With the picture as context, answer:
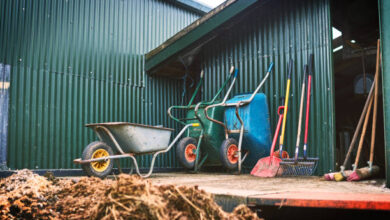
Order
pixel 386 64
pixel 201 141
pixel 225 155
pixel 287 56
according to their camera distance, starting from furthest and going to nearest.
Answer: pixel 201 141 → pixel 287 56 → pixel 225 155 → pixel 386 64

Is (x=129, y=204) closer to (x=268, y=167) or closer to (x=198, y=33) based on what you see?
(x=268, y=167)

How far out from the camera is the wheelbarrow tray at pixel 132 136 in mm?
4430

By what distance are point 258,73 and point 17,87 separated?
3.65 metres

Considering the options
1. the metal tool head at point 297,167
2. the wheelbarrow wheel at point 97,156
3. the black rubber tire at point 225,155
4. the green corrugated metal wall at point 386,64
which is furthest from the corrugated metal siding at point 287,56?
the wheelbarrow wheel at point 97,156

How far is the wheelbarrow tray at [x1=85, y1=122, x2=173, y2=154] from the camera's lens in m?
4.43

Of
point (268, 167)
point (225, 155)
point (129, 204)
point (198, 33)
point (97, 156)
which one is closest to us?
point (129, 204)

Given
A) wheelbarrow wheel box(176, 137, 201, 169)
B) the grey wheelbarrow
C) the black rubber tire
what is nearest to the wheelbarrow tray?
the grey wheelbarrow

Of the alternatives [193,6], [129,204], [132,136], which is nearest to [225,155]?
[132,136]

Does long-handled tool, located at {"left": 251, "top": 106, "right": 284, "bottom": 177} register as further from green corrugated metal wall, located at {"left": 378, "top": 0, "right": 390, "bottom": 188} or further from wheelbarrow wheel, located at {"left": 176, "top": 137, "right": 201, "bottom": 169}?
green corrugated metal wall, located at {"left": 378, "top": 0, "right": 390, "bottom": 188}

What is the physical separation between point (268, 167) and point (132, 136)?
1820 millimetres

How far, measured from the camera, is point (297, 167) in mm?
4625

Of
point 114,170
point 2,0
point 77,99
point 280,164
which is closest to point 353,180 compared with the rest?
point 280,164

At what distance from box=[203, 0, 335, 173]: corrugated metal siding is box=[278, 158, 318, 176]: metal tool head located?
51 centimetres

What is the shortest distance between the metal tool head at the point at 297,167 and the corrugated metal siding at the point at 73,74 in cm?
269
